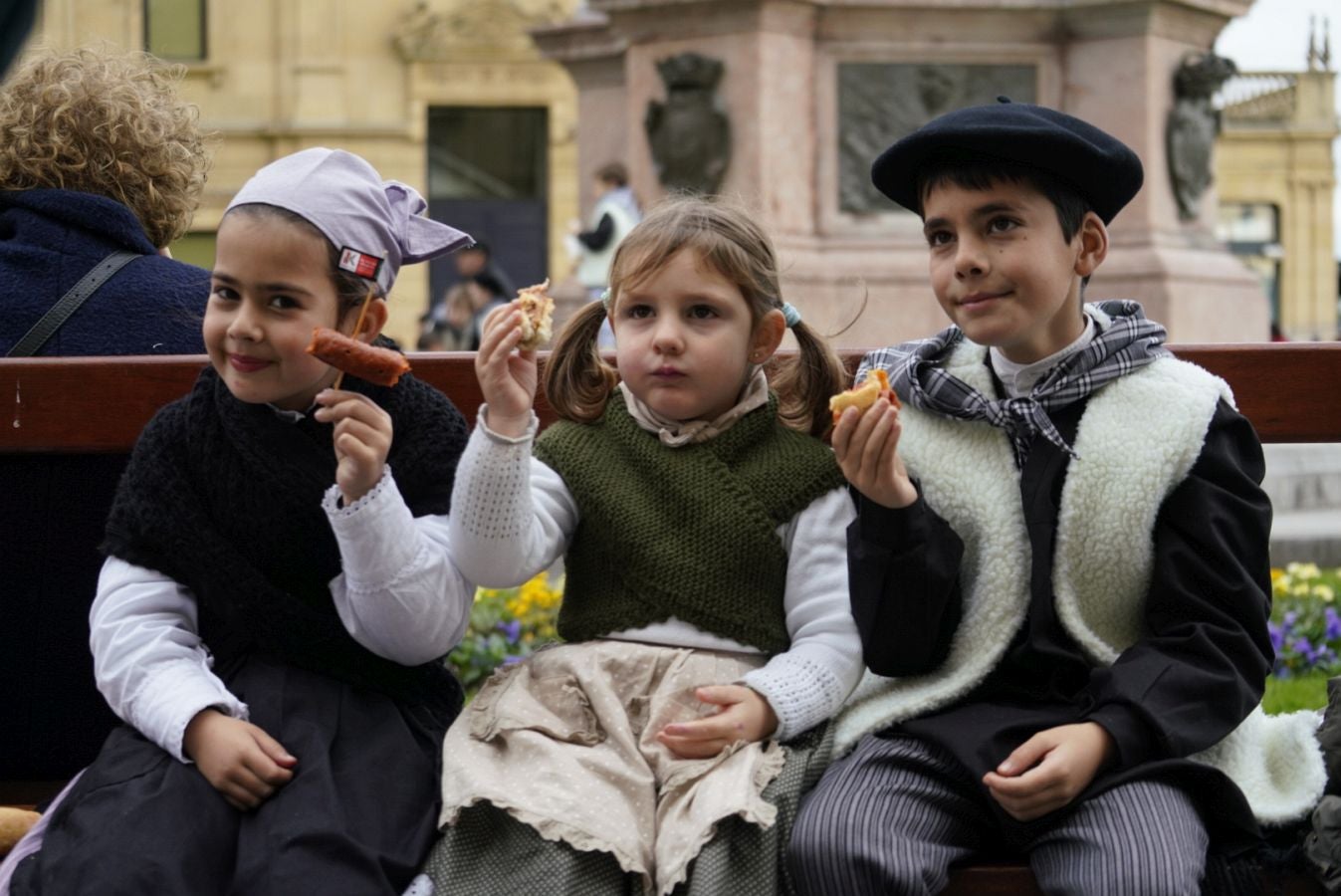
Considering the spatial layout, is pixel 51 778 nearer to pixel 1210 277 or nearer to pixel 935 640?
pixel 935 640

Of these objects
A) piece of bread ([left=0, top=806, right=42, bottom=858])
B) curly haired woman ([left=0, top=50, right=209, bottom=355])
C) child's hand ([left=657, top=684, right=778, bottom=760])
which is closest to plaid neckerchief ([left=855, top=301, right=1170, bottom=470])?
child's hand ([left=657, top=684, right=778, bottom=760])

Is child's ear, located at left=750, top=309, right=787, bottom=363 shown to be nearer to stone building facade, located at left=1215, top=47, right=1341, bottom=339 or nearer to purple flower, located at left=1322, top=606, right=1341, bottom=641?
purple flower, located at left=1322, top=606, right=1341, bottom=641

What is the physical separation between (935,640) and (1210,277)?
8758 mm

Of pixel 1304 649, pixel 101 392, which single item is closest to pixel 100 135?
pixel 101 392

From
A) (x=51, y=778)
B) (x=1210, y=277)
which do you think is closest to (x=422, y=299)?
(x=1210, y=277)

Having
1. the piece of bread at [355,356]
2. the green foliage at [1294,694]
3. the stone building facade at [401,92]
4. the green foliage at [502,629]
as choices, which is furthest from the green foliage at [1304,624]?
the stone building facade at [401,92]

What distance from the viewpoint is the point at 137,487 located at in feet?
11.1

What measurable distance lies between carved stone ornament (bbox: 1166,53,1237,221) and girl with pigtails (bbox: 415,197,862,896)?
8425mm

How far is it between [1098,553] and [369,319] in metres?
1.26

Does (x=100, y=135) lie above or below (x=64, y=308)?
above

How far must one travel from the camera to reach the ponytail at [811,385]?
3.64 metres

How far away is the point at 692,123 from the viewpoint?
10969 millimetres

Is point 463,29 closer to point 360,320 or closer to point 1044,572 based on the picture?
point 360,320

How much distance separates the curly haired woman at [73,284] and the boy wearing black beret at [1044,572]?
1493 mm
